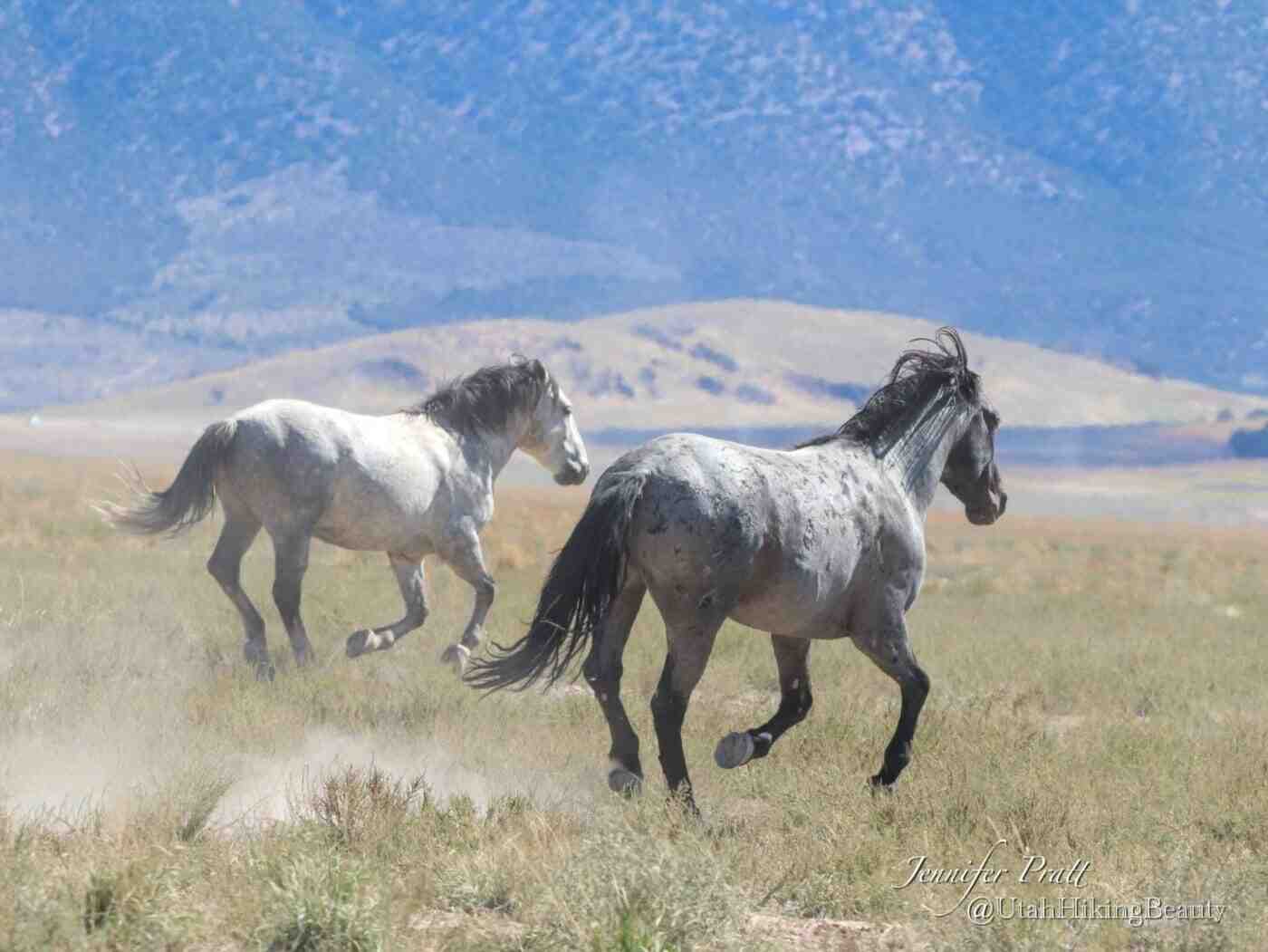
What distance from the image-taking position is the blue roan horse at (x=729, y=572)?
8.12 meters

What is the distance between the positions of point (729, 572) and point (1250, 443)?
130293 millimetres

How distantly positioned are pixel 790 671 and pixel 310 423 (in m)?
4.12

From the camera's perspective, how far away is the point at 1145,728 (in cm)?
1136

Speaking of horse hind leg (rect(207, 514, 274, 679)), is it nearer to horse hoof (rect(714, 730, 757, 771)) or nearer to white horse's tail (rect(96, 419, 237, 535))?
white horse's tail (rect(96, 419, 237, 535))

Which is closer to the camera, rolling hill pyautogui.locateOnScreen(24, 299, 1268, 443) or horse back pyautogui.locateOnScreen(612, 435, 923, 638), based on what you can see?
horse back pyautogui.locateOnScreen(612, 435, 923, 638)

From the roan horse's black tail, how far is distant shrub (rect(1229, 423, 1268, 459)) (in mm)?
127737

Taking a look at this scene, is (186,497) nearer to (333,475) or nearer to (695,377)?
(333,475)

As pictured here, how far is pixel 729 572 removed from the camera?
8125 mm

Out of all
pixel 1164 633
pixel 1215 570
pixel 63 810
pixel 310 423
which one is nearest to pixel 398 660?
pixel 310 423

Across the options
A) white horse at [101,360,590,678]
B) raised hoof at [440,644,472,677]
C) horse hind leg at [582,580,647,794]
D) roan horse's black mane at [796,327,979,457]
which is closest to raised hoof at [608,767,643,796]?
horse hind leg at [582,580,647,794]

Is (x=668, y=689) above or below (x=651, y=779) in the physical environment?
above

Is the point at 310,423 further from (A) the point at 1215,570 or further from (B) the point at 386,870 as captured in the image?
(A) the point at 1215,570

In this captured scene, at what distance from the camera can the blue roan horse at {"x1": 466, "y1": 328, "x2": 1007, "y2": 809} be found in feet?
26.6

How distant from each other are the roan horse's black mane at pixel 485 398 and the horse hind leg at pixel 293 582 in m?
1.41
